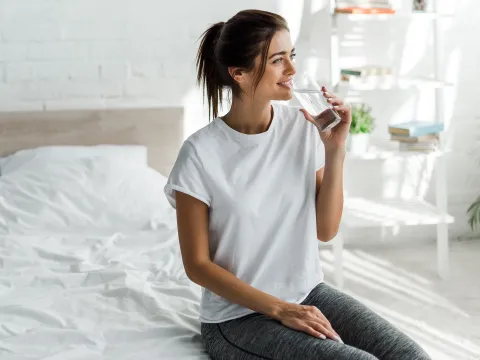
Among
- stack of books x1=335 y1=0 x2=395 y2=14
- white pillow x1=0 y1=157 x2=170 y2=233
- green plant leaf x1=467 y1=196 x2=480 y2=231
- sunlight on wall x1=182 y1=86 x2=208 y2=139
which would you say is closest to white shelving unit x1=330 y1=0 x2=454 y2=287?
stack of books x1=335 y1=0 x2=395 y2=14

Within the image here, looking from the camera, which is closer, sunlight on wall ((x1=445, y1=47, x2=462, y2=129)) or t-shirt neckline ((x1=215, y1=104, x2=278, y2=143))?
t-shirt neckline ((x1=215, y1=104, x2=278, y2=143))

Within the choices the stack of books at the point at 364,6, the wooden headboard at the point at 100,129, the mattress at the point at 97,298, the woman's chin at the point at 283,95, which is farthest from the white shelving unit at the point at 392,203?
the woman's chin at the point at 283,95

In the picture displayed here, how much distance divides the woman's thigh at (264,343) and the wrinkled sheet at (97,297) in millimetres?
59

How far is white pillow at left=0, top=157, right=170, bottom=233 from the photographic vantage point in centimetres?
279

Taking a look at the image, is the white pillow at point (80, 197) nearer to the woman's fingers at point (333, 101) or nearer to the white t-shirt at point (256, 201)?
the white t-shirt at point (256, 201)

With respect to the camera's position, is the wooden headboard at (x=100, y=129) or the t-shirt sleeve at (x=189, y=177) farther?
the wooden headboard at (x=100, y=129)

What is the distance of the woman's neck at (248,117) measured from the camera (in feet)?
5.69

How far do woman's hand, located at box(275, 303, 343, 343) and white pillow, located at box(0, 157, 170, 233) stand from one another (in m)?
1.32

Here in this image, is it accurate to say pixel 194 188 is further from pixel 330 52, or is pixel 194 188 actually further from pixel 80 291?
pixel 330 52

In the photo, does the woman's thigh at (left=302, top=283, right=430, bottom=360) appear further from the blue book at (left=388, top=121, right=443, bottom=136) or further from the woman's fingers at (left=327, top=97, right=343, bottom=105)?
the blue book at (left=388, top=121, right=443, bottom=136)

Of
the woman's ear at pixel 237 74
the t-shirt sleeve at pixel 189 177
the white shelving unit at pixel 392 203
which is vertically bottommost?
the white shelving unit at pixel 392 203

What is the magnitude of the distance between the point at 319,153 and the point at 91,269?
0.92 metres

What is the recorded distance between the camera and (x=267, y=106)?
1737 mm

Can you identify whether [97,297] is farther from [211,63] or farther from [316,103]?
[316,103]
